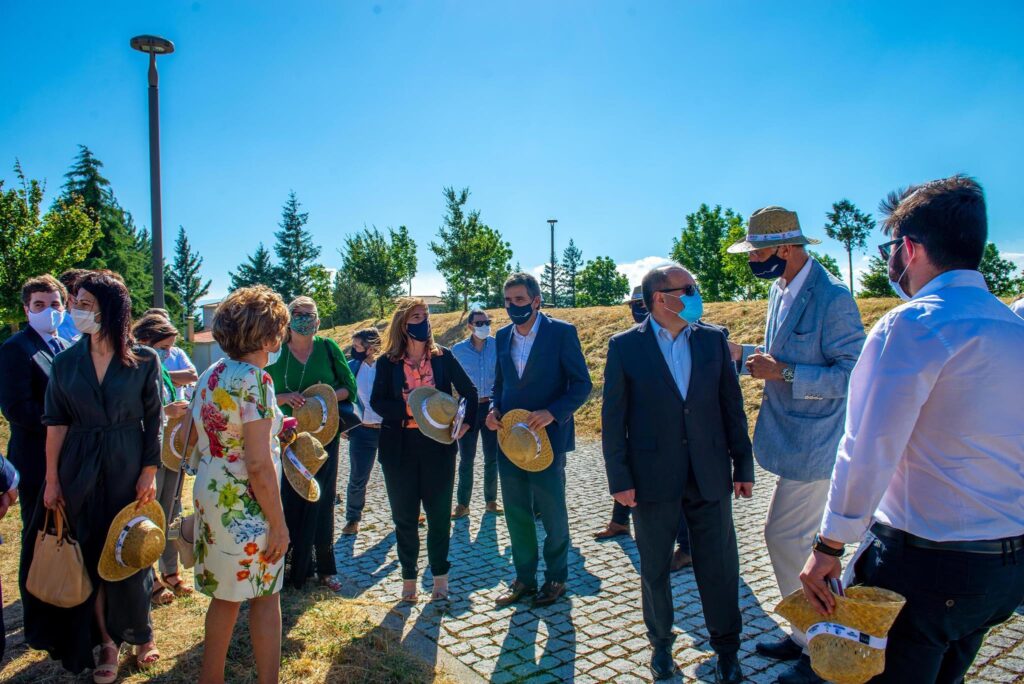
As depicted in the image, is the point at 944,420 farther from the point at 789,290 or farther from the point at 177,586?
the point at 177,586

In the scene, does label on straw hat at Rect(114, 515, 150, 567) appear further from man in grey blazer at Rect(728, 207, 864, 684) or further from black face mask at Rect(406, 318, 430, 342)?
man in grey blazer at Rect(728, 207, 864, 684)

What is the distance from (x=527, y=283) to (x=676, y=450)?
77.4 inches

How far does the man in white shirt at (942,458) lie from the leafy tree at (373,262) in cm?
3870

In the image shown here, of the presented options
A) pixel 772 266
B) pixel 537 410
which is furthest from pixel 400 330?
pixel 772 266

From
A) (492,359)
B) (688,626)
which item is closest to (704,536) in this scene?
(688,626)

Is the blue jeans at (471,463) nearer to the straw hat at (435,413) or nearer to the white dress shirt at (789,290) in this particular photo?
the straw hat at (435,413)

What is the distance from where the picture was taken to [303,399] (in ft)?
16.5

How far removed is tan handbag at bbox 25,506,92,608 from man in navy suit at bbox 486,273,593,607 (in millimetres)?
2629

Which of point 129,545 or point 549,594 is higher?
point 129,545

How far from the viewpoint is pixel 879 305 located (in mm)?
15438

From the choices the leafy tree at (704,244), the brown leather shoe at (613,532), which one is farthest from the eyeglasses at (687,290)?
the leafy tree at (704,244)

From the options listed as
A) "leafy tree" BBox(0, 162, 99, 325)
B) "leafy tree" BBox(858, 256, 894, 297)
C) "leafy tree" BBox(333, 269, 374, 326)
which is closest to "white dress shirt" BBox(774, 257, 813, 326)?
"leafy tree" BBox(0, 162, 99, 325)

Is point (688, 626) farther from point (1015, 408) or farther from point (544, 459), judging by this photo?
point (1015, 408)

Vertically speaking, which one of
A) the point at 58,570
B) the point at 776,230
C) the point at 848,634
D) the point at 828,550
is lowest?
the point at 58,570
